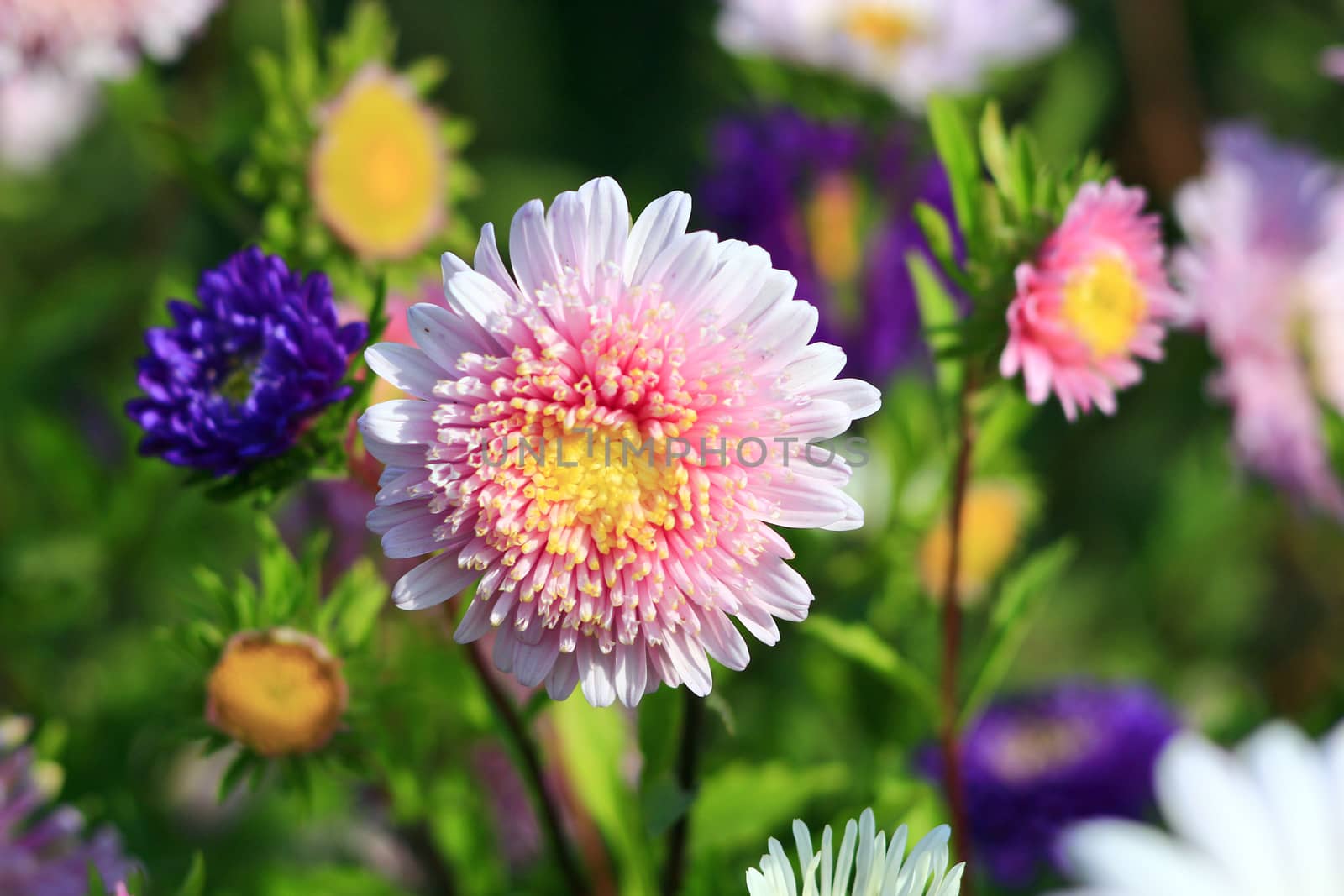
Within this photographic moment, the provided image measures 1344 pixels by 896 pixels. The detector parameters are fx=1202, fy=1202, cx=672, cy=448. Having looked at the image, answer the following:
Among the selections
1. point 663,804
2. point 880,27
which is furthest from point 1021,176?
point 880,27

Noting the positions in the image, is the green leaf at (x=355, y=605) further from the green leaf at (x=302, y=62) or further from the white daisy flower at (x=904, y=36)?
the white daisy flower at (x=904, y=36)

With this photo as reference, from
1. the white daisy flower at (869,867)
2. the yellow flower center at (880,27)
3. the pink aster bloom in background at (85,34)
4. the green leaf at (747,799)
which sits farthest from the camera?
the yellow flower center at (880,27)

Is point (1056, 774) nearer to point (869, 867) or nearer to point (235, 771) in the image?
point (869, 867)

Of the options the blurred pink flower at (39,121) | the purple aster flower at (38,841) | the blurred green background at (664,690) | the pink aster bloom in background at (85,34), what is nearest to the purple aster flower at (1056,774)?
the blurred green background at (664,690)

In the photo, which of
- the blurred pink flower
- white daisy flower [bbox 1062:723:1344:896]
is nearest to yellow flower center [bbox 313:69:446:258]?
white daisy flower [bbox 1062:723:1344:896]

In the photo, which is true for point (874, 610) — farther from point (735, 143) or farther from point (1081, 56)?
point (1081, 56)
